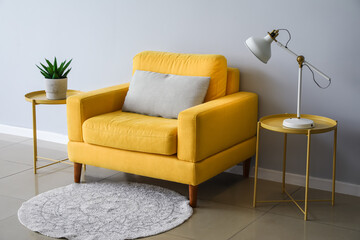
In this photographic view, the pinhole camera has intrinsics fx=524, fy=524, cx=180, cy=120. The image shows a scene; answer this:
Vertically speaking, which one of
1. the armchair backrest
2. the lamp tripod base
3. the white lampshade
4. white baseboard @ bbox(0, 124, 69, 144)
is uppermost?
the white lampshade

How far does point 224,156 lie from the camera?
344cm

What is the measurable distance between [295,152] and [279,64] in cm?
62

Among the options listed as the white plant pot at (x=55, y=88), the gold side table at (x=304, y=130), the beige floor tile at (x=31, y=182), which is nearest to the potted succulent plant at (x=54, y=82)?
the white plant pot at (x=55, y=88)

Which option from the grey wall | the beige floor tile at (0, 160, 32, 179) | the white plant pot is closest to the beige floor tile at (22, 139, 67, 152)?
the grey wall

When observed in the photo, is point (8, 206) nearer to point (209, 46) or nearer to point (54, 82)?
point (54, 82)

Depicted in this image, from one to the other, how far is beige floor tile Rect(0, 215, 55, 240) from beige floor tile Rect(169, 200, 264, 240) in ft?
2.50

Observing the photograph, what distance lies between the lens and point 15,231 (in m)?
2.96

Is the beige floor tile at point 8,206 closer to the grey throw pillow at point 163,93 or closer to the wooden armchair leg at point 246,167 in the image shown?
the grey throw pillow at point 163,93

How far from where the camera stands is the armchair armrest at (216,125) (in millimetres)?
3148

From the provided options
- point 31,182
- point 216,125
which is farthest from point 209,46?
point 31,182

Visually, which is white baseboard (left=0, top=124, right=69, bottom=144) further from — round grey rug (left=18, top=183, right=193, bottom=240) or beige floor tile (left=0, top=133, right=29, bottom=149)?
round grey rug (left=18, top=183, right=193, bottom=240)

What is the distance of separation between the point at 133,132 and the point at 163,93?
454 millimetres

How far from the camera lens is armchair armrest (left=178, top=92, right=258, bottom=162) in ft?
10.3

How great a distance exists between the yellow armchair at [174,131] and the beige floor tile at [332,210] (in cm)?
49
